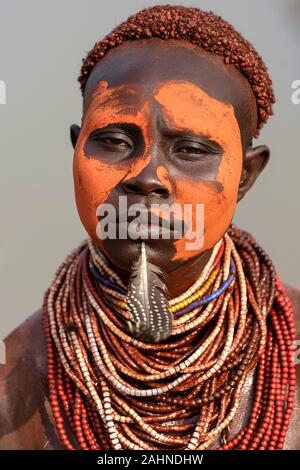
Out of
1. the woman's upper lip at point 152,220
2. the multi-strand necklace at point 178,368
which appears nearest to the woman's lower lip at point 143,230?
the woman's upper lip at point 152,220

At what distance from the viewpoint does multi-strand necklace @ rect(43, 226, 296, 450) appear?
2.50m

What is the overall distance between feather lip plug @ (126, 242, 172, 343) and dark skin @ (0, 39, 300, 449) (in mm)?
54

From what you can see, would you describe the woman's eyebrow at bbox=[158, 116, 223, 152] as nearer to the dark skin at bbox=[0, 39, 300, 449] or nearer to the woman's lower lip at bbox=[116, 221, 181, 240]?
the dark skin at bbox=[0, 39, 300, 449]

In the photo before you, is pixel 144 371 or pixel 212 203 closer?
pixel 212 203

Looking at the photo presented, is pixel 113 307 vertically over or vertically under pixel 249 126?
under

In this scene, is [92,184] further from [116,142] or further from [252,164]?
[252,164]

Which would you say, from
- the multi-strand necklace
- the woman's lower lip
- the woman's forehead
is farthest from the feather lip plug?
the woman's forehead

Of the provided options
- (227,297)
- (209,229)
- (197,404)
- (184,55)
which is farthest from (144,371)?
(184,55)

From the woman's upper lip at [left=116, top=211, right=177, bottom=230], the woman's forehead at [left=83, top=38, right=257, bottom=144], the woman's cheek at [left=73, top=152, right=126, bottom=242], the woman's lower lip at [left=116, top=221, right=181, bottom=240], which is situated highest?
the woman's forehead at [left=83, top=38, right=257, bottom=144]

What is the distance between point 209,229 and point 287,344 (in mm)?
547

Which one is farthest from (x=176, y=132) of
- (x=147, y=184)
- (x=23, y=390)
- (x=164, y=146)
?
(x=23, y=390)

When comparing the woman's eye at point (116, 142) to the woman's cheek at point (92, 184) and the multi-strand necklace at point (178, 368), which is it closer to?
the woman's cheek at point (92, 184)
